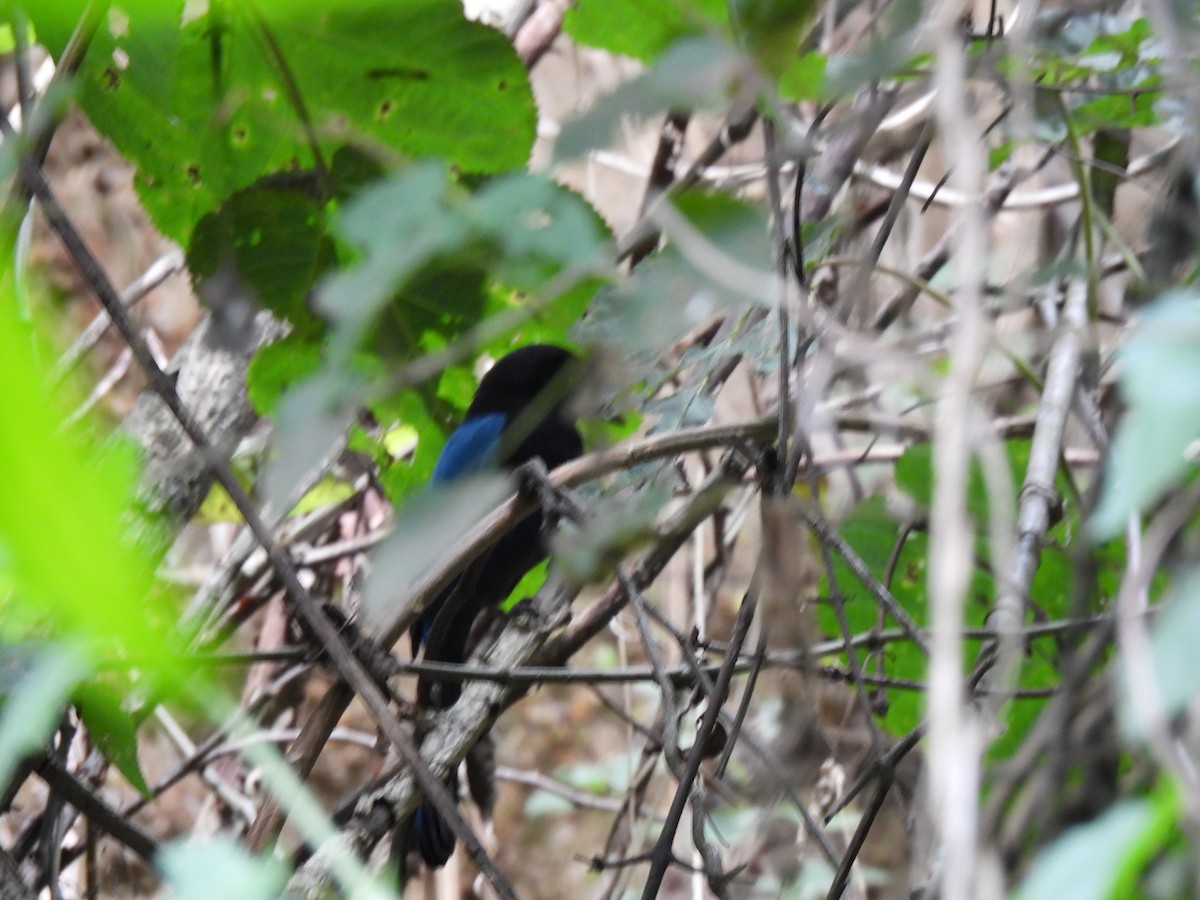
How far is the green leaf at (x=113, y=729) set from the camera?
4.40 feet

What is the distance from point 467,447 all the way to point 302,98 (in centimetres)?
129

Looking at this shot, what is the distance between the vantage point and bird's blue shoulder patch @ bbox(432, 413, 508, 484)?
2502 millimetres

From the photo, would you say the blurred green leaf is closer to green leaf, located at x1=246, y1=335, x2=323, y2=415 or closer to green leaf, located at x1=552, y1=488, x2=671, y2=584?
green leaf, located at x1=552, y1=488, x2=671, y2=584

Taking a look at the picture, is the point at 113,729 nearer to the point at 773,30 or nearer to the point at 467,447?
the point at 773,30

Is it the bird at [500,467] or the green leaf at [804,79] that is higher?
the green leaf at [804,79]

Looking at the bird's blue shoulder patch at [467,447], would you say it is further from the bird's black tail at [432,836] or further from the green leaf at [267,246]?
the green leaf at [267,246]

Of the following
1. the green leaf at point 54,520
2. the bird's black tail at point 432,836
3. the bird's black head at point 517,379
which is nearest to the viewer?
the green leaf at point 54,520

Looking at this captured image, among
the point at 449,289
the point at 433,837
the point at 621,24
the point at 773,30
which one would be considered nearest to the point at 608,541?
the point at 773,30

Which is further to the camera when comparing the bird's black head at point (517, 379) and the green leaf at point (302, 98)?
the bird's black head at point (517, 379)

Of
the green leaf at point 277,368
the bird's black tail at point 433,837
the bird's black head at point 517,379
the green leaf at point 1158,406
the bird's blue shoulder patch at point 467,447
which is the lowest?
the bird's black tail at point 433,837

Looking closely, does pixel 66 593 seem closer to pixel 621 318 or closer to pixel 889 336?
Answer: pixel 621 318

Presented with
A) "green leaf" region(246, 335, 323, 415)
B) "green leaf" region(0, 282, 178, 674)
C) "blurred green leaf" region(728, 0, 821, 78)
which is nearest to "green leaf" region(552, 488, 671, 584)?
"blurred green leaf" region(728, 0, 821, 78)

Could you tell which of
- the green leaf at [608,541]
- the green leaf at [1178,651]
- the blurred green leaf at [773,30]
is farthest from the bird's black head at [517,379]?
the green leaf at [1178,651]

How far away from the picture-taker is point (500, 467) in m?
1.84
